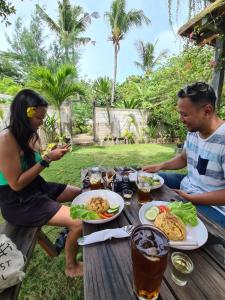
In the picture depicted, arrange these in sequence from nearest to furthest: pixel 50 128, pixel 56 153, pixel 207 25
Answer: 1. pixel 56 153
2. pixel 207 25
3. pixel 50 128

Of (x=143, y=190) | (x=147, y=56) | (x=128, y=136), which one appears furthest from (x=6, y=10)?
(x=147, y=56)

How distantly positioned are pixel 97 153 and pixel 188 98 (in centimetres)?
542

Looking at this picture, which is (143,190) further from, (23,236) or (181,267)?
(23,236)

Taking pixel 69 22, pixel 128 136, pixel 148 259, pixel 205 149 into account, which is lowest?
pixel 128 136

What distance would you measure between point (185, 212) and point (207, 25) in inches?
126

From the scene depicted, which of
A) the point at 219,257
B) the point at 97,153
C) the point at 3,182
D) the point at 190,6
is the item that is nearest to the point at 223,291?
the point at 219,257

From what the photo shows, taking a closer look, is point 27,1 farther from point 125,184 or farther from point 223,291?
point 223,291

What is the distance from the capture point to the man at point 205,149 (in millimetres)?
1626

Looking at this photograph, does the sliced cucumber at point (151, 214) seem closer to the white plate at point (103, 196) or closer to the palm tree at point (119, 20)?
the white plate at point (103, 196)

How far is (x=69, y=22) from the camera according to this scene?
61.2ft

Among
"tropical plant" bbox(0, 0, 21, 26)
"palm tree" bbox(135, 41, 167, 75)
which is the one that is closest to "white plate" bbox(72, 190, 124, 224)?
"tropical plant" bbox(0, 0, 21, 26)

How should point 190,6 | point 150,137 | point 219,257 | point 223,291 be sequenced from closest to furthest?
point 223,291
point 219,257
point 190,6
point 150,137

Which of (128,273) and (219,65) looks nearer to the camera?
(128,273)

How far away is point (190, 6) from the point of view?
2.21 m
